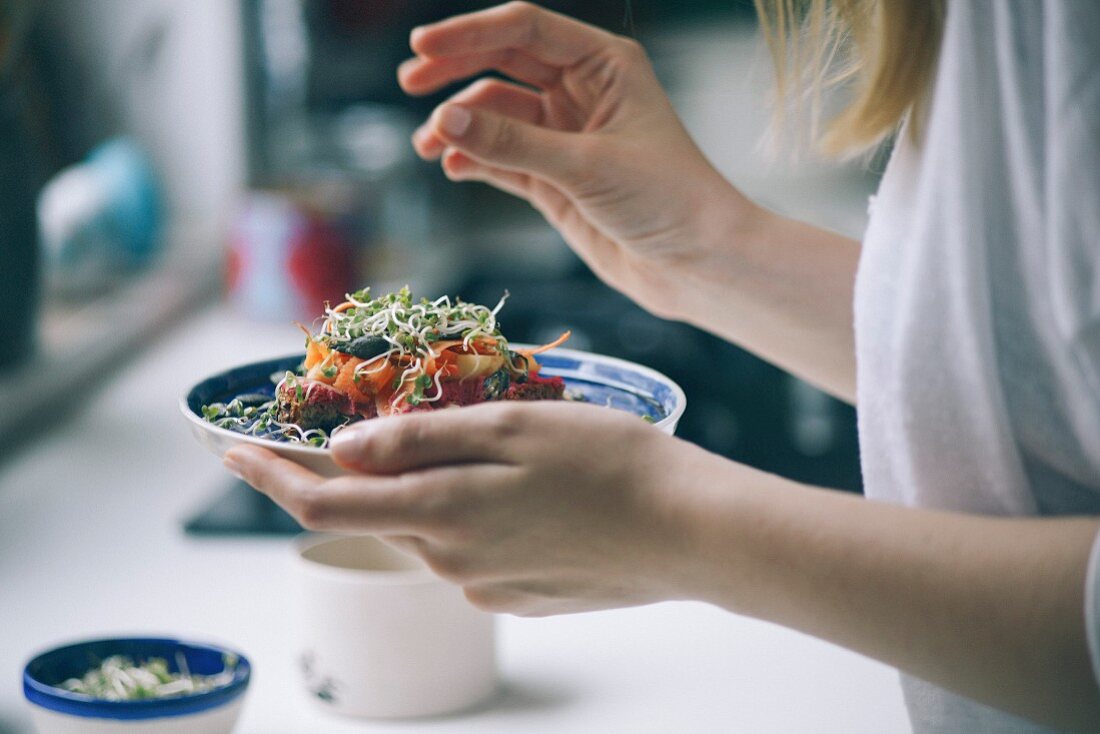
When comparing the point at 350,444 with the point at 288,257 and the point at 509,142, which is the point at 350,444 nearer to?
the point at 509,142

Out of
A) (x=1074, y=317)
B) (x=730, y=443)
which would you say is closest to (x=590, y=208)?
(x=1074, y=317)

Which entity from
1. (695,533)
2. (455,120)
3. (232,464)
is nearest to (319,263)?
(455,120)

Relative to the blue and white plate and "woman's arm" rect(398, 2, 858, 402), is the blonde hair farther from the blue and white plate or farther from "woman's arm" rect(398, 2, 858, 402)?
the blue and white plate

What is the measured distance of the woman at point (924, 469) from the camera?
0.58m

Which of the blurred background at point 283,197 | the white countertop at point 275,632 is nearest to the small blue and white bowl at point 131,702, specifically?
the white countertop at point 275,632

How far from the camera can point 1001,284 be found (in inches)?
25.1

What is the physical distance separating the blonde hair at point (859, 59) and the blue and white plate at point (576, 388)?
23 cm

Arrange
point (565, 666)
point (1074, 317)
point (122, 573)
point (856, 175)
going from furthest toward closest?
1. point (856, 175)
2. point (122, 573)
3. point (565, 666)
4. point (1074, 317)

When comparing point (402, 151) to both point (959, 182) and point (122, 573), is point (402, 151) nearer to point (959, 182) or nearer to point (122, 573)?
point (122, 573)

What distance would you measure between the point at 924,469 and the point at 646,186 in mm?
376

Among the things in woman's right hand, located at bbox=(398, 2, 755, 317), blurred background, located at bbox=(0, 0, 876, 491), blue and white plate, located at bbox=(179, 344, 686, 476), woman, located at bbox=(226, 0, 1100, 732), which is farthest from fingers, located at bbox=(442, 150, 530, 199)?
blurred background, located at bbox=(0, 0, 876, 491)

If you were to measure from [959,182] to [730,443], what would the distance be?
4.27 feet

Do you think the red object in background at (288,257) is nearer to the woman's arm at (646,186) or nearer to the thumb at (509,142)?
the woman's arm at (646,186)

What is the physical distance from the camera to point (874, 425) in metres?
0.71
